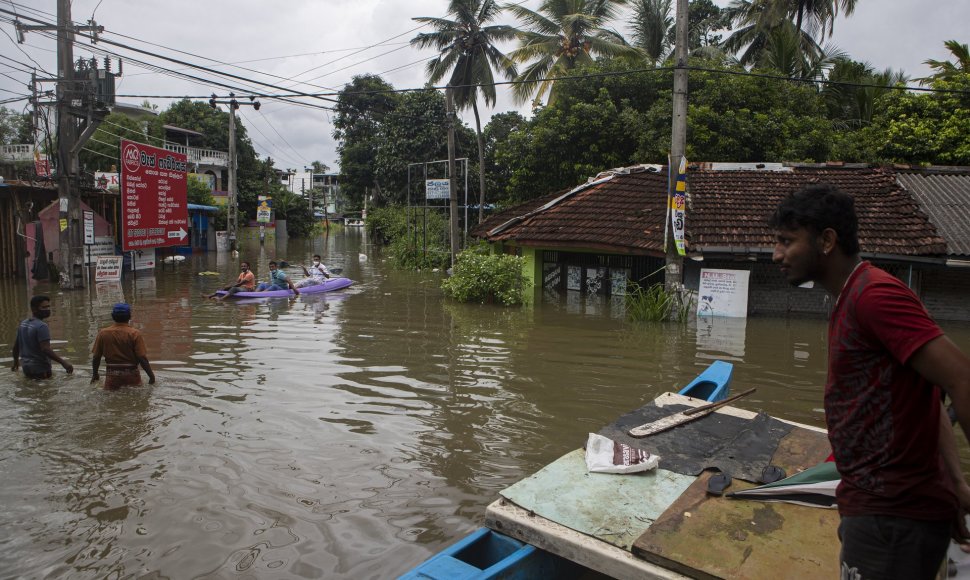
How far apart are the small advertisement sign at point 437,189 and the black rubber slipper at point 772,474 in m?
20.8

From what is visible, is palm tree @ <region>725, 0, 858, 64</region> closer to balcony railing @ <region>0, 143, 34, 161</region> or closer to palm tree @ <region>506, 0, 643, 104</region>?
palm tree @ <region>506, 0, 643, 104</region>

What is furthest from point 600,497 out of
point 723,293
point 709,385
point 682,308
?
point 723,293

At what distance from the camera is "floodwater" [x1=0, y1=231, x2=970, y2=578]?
16.6 feet

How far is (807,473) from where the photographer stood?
13.9 feet

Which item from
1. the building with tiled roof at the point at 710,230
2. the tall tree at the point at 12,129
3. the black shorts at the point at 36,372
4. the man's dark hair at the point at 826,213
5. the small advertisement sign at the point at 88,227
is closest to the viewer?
the man's dark hair at the point at 826,213

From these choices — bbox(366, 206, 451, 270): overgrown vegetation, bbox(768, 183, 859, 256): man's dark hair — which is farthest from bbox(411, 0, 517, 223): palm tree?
bbox(768, 183, 859, 256): man's dark hair

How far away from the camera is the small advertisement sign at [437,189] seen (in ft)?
81.7

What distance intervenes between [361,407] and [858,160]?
19447 millimetres

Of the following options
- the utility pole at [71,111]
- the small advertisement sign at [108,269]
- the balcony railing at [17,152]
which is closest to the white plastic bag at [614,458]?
the utility pole at [71,111]

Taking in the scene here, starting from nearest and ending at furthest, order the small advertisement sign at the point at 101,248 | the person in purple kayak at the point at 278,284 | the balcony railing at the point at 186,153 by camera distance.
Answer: the person in purple kayak at the point at 278,284 → the small advertisement sign at the point at 101,248 → the balcony railing at the point at 186,153

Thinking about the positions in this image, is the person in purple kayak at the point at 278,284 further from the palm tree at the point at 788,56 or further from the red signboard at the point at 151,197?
the palm tree at the point at 788,56

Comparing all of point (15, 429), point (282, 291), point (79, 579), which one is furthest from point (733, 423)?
point (282, 291)

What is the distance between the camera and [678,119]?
1445 centimetres

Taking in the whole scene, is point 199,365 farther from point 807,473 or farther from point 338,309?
point 807,473
